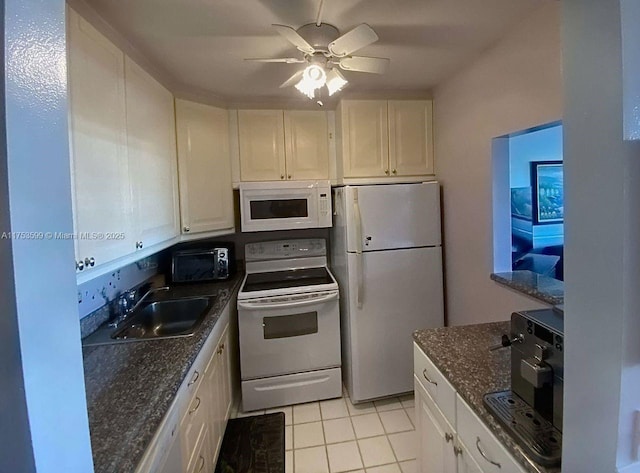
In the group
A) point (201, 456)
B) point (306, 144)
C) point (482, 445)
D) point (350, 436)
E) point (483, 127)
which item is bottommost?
point (350, 436)

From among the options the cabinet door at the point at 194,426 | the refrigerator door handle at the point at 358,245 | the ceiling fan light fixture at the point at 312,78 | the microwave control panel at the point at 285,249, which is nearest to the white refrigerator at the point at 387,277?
the refrigerator door handle at the point at 358,245

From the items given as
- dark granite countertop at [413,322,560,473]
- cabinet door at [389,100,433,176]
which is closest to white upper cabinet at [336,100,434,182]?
cabinet door at [389,100,433,176]

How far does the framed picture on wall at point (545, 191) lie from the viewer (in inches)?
111

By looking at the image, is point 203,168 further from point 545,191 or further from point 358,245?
point 545,191

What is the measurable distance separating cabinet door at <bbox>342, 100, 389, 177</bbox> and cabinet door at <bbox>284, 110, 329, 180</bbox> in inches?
11.1

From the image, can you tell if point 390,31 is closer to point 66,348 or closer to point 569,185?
point 569,185

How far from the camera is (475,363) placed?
1.31 m

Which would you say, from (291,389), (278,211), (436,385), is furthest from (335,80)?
(291,389)

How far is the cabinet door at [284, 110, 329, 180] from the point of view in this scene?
2697mm

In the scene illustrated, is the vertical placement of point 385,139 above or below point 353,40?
below

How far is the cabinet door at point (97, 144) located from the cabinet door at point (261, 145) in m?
1.13

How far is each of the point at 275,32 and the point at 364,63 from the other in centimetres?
47

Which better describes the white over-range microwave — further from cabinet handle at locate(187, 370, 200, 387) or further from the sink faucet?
cabinet handle at locate(187, 370, 200, 387)

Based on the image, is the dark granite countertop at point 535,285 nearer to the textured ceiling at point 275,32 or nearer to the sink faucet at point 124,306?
the textured ceiling at point 275,32
